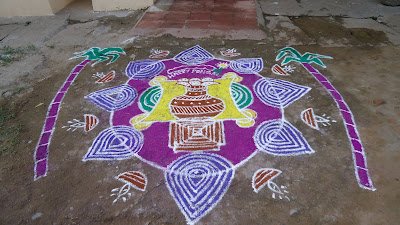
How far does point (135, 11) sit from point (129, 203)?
4.55 meters

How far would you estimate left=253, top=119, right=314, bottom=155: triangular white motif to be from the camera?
247cm

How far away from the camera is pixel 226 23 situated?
189 inches

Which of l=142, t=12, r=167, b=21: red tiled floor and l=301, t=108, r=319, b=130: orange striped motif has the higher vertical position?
l=142, t=12, r=167, b=21: red tiled floor

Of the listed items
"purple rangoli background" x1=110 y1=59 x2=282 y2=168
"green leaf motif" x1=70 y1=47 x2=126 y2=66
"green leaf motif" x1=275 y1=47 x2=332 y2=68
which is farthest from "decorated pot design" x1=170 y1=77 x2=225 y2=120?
"green leaf motif" x1=70 y1=47 x2=126 y2=66

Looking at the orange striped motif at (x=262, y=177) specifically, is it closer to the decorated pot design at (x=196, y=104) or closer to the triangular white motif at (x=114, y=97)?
the decorated pot design at (x=196, y=104)

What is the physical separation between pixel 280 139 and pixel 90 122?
6.60ft

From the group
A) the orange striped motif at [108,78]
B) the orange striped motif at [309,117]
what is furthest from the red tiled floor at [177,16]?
the orange striped motif at [309,117]

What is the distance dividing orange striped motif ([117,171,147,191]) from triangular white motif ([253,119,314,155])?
43.6 inches

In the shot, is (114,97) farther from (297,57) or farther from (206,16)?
(206,16)

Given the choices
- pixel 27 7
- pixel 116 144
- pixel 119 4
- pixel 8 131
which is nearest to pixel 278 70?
pixel 116 144

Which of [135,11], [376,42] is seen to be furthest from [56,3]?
[376,42]

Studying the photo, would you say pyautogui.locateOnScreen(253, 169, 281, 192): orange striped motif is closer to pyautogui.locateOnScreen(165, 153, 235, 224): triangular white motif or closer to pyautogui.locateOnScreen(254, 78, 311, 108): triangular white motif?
pyautogui.locateOnScreen(165, 153, 235, 224): triangular white motif

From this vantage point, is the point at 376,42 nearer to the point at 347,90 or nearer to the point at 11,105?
the point at 347,90

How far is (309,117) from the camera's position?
281cm
